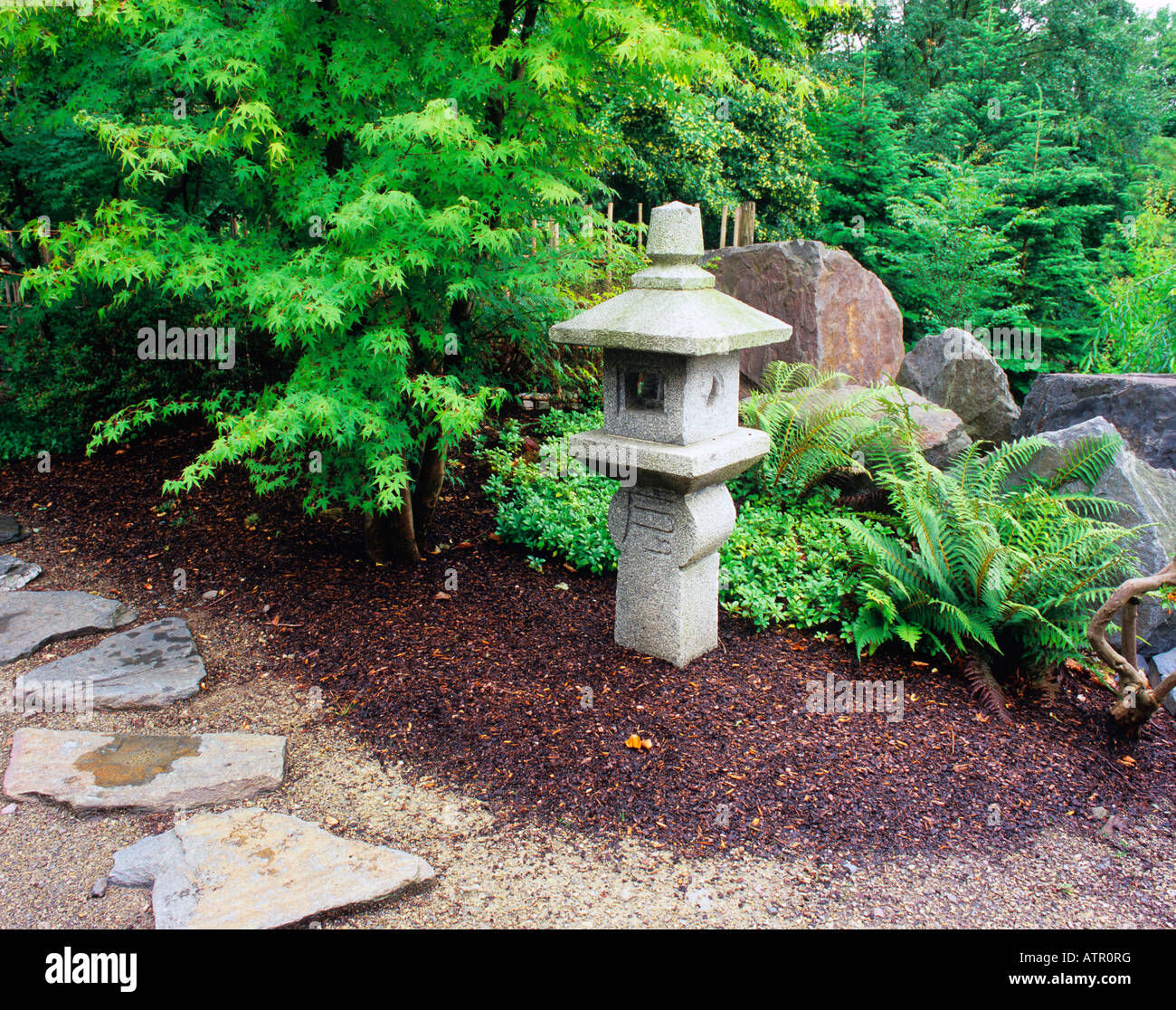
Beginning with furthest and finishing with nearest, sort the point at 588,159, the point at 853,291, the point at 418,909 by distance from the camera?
the point at 853,291 → the point at 588,159 → the point at 418,909

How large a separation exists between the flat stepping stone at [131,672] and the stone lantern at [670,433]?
8.23ft

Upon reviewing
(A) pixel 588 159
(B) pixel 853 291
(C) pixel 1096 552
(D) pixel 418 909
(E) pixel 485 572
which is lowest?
(D) pixel 418 909

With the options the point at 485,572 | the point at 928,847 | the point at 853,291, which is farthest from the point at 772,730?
the point at 853,291

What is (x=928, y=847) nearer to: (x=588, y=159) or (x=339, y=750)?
(x=339, y=750)

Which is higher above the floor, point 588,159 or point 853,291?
point 588,159

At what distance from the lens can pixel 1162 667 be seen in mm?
5133

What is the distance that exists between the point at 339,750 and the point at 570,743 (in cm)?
115

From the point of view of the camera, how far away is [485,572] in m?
5.89

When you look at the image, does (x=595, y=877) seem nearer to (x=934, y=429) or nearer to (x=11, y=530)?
(x=934, y=429)

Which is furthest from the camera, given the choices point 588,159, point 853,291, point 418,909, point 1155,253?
point 1155,253

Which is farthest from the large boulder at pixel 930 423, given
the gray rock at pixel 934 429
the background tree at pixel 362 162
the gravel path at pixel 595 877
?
the gravel path at pixel 595 877

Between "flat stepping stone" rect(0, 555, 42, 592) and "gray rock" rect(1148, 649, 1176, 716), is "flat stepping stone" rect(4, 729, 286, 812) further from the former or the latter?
"gray rock" rect(1148, 649, 1176, 716)

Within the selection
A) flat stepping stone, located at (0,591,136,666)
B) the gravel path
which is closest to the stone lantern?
the gravel path

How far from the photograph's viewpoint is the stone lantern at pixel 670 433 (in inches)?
167
